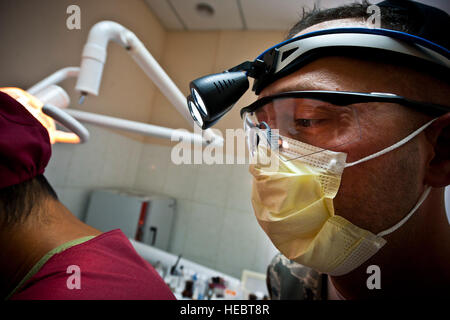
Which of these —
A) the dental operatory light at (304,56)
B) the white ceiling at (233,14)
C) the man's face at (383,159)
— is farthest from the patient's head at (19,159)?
the white ceiling at (233,14)

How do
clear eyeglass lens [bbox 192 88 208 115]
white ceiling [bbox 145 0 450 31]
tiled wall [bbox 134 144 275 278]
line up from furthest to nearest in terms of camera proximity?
1. tiled wall [bbox 134 144 275 278]
2. white ceiling [bbox 145 0 450 31]
3. clear eyeglass lens [bbox 192 88 208 115]

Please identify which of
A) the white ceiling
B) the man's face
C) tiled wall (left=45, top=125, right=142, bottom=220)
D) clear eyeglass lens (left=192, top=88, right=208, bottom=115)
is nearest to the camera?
the man's face

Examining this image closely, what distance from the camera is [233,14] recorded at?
1.79 meters

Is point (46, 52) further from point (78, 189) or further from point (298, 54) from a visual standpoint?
point (298, 54)

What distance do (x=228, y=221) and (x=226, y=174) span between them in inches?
21.1

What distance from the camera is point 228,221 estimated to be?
7.92ft

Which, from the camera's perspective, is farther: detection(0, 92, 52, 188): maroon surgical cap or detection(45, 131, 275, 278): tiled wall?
detection(45, 131, 275, 278): tiled wall

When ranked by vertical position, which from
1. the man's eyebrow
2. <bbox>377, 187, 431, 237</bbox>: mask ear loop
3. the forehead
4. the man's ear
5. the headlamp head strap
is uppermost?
the forehead

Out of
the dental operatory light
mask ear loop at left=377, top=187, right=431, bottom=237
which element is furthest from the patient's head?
mask ear loop at left=377, top=187, right=431, bottom=237

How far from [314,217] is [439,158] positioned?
33 centimetres

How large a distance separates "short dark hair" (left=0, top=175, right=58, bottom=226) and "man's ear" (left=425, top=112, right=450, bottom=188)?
1.08 meters

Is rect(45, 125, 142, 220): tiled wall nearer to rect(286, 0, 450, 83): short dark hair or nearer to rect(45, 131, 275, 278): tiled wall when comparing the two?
rect(45, 131, 275, 278): tiled wall

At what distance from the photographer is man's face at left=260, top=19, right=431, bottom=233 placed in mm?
480

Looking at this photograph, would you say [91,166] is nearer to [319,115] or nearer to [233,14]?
[233,14]
